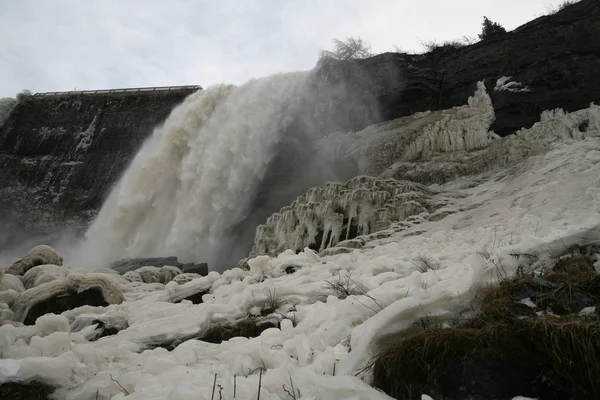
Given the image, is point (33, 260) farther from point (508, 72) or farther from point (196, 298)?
point (508, 72)

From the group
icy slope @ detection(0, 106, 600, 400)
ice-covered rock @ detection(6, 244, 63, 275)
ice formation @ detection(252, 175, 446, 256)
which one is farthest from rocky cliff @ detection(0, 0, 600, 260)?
ice-covered rock @ detection(6, 244, 63, 275)

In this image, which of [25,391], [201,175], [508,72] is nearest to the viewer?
[25,391]

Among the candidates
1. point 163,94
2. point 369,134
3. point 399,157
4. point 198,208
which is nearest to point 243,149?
point 198,208

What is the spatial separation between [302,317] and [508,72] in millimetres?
13202

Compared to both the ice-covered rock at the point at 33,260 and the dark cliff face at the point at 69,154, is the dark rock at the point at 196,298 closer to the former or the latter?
the ice-covered rock at the point at 33,260

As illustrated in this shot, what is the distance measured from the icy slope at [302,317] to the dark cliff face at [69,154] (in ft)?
59.7

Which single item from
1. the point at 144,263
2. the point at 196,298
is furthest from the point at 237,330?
the point at 144,263

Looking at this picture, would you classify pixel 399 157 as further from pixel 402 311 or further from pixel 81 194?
pixel 81 194

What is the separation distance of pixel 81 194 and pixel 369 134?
16.0 metres

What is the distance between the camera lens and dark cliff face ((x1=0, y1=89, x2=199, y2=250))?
23.0 metres

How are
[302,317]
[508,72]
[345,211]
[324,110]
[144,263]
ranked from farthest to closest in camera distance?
[324,110], [508,72], [144,263], [345,211], [302,317]

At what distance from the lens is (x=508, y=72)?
13.9 metres

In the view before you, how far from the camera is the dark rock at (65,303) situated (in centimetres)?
533

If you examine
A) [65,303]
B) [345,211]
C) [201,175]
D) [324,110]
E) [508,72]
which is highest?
[324,110]
